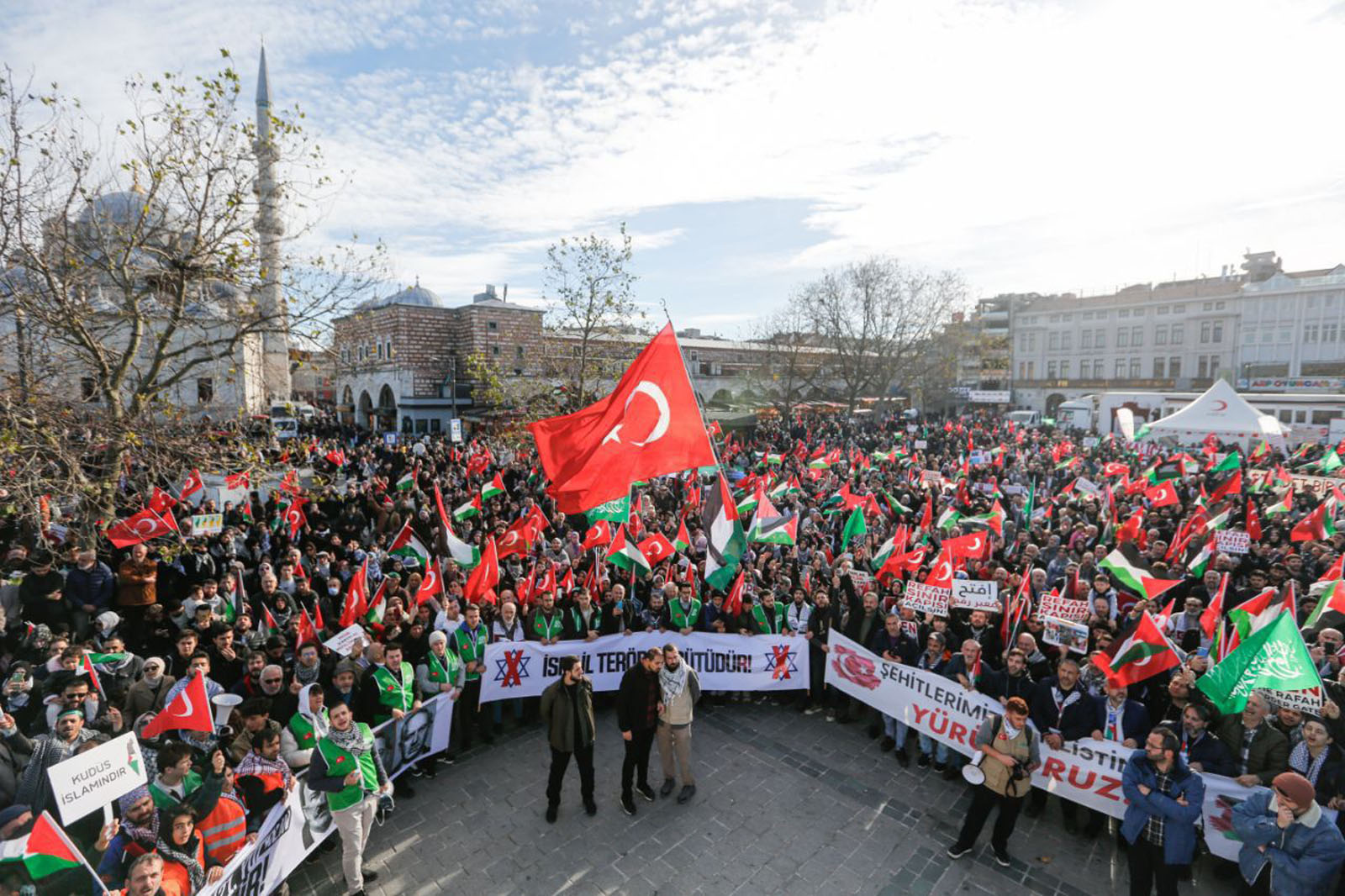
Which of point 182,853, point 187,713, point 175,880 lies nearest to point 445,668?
point 187,713

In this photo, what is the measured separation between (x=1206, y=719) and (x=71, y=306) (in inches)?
535

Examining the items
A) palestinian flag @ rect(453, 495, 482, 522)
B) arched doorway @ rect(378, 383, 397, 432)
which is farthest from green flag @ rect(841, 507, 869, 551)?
arched doorway @ rect(378, 383, 397, 432)

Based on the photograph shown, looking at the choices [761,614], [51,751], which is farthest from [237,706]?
[761,614]

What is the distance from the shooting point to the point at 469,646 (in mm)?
8203

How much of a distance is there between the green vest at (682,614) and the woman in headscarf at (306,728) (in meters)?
4.34

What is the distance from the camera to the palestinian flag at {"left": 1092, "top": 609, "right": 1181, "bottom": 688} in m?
6.71

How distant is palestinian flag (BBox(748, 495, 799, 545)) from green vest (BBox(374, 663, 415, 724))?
6.44m

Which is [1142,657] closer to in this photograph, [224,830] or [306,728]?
[306,728]

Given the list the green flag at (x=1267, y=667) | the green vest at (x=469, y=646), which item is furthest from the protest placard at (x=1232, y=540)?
the green vest at (x=469, y=646)

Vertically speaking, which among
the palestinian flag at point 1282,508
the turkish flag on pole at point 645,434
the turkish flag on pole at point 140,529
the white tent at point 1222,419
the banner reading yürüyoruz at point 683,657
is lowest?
the banner reading yürüyoruz at point 683,657

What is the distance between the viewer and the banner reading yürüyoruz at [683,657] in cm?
841

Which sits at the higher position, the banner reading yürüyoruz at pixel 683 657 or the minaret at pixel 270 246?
the minaret at pixel 270 246

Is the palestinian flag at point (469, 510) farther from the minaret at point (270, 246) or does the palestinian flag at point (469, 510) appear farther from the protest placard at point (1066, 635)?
the protest placard at point (1066, 635)

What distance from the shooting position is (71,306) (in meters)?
8.99
